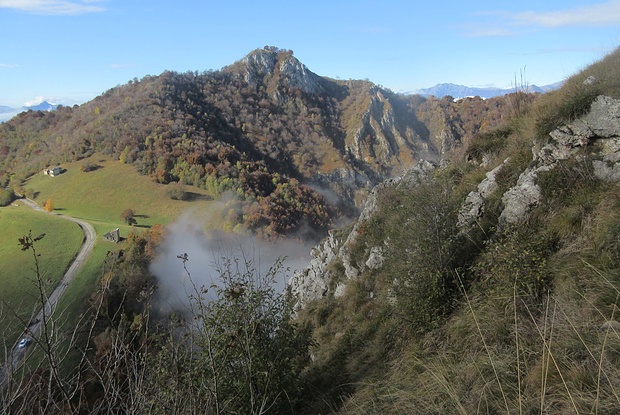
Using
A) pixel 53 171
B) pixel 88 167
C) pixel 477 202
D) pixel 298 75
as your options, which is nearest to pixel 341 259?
pixel 477 202

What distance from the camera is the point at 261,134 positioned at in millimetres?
137125

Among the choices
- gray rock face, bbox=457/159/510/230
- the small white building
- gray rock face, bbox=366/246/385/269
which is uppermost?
the small white building

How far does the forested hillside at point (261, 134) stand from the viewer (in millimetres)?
88812

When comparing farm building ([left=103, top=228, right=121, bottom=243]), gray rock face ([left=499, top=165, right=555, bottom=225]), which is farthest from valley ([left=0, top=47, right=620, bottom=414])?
farm building ([left=103, top=228, right=121, bottom=243])

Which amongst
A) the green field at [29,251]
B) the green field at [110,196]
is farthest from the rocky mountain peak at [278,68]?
the green field at [29,251]

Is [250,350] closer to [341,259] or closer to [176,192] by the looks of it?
[341,259]

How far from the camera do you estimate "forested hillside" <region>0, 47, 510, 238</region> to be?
291ft

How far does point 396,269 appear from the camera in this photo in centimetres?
741

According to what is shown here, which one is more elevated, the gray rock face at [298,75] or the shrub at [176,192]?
the gray rock face at [298,75]

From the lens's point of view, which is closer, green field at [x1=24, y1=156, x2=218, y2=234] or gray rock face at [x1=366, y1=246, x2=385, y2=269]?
gray rock face at [x1=366, y1=246, x2=385, y2=269]

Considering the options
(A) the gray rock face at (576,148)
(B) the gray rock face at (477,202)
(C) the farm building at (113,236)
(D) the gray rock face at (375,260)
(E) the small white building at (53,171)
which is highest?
(E) the small white building at (53,171)

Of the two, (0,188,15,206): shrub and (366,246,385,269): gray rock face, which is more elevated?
(0,188,15,206): shrub

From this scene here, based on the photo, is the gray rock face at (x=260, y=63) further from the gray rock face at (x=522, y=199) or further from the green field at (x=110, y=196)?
the gray rock face at (x=522, y=199)

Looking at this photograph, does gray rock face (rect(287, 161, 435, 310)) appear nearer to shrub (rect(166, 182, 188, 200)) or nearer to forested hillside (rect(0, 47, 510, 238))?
forested hillside (rect(0, 47, 510, 238))
